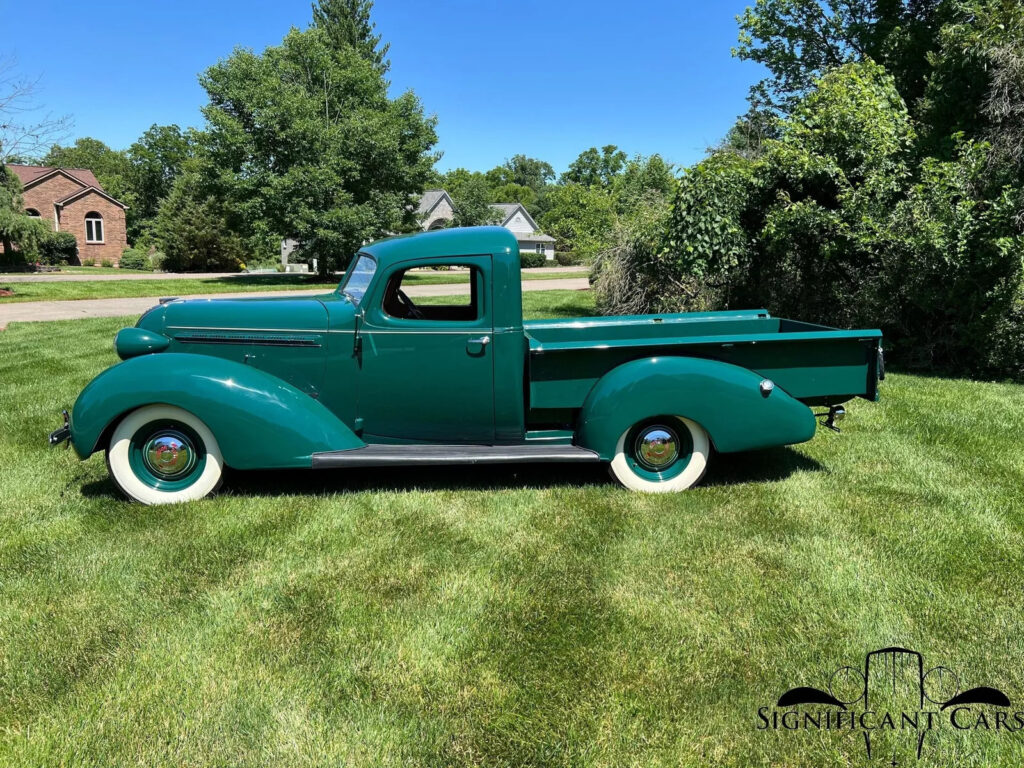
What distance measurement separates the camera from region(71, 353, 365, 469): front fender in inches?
151

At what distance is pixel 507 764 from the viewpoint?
2.15m

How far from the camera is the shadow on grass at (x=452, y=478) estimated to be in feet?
14.6

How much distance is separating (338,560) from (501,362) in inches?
60.9

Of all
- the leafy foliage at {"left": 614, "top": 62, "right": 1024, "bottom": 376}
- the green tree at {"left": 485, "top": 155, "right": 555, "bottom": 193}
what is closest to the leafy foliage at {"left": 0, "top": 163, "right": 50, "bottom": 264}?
the leafy foliage at {"left": 614, "top": 62, "right": 1024, "bottom": 376}

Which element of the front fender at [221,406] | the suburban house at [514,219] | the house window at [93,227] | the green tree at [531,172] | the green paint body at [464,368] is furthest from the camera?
the green tree at [531,172]

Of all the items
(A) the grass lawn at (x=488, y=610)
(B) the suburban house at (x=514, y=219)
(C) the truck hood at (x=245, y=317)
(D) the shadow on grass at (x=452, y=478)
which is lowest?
(A) the grass lawn at (x=488, y=610)

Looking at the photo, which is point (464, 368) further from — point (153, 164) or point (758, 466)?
point (153, 164)

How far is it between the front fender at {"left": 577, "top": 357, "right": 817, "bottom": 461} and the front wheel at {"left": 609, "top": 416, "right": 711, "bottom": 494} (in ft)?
0.44

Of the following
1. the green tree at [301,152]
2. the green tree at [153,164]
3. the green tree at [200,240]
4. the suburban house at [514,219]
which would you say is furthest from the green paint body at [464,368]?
the green tree at [153,164]

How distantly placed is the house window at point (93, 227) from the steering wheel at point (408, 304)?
45.0 m

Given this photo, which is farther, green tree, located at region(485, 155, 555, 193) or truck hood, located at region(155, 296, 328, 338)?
green tree, located at region(485, 155, 555, 193)

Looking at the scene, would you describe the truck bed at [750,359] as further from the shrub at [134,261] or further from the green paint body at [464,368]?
the shrub at [134,261]

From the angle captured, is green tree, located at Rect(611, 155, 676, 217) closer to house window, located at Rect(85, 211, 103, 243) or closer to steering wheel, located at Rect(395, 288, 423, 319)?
steering wheel, located at Rect(395, 288, 423, 319)

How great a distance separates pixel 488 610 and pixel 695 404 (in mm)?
1899
